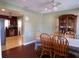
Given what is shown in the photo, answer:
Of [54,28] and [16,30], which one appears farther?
[16,30]

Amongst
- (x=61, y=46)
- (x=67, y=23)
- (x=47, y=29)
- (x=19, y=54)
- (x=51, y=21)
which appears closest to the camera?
(x=61, y=46)

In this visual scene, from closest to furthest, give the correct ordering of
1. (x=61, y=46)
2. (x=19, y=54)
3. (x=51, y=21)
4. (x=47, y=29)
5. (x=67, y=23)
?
1. (x=61, y=46)
2. (x=19, y=54)
3. (x=67, y=23)
4. (x=51, y=21)
5. (x=47, y=29)

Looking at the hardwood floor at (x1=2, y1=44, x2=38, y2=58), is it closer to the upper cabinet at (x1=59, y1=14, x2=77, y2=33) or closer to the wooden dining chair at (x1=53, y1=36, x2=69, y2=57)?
the wooden dining chair at (x1=53, y1=36, x2=69, y2=57)

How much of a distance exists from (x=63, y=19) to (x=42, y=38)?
2.81 m

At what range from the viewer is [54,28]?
6.34m

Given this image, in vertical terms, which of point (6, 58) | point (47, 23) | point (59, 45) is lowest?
point (6, 58)

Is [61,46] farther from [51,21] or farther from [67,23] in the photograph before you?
[51,21]

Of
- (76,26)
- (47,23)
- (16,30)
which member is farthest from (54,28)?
(16,30)

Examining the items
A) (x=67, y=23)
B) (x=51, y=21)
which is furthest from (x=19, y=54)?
(x=51, y=21)

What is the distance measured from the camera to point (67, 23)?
16.8 feet

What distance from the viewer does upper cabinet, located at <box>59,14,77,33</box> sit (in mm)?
4914

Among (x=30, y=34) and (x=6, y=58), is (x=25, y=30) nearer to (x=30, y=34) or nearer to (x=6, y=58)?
(x=30, y=34)

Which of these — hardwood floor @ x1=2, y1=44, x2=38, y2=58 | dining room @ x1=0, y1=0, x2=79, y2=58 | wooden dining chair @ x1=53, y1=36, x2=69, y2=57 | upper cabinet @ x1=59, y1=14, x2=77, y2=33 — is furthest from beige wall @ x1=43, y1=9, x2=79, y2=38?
wooden dining chair @ x1=53, y1=36, x2=69, y2=57

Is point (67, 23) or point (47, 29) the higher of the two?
point (67, 23)
